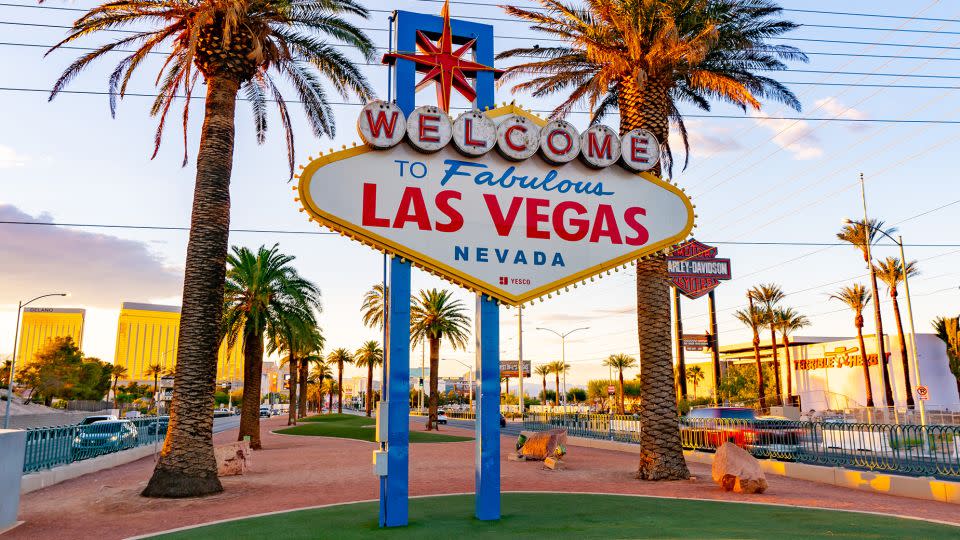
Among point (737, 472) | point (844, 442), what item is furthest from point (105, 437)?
point (844, 442)

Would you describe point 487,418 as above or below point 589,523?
above

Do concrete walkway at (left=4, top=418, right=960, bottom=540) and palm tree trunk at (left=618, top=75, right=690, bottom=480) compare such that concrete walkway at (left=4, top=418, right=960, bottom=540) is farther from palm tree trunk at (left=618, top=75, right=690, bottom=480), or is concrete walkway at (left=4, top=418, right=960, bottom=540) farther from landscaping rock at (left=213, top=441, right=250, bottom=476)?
palm tree trunk at (left=618, top=75, right=690, bottom=480)

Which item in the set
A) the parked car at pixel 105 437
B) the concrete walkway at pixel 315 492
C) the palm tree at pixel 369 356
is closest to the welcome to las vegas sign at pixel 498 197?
the concrete walkway at pixel 315 492

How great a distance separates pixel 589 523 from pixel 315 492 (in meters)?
7.55

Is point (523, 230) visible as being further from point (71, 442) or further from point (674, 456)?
point (71, 442)

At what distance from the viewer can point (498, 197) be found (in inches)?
458

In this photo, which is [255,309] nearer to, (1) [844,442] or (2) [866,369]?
(1) [844,442]

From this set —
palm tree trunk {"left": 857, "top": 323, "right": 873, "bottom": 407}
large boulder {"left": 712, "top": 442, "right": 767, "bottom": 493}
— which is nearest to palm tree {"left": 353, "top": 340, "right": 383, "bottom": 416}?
palm tree trunk {"left": 857, "top": 323, "right": 873, "bottom": 407}

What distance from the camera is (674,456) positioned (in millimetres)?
17406

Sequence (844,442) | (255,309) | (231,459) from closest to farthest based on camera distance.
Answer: (844,442), (231,459), (255,309)

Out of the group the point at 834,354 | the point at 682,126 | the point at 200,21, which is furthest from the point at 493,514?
the point at 834,354

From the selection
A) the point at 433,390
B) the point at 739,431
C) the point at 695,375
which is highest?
the point at 695,375

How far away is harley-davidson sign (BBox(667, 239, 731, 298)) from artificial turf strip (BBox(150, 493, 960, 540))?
35637 mm

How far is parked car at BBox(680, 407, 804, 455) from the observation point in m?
20.0
